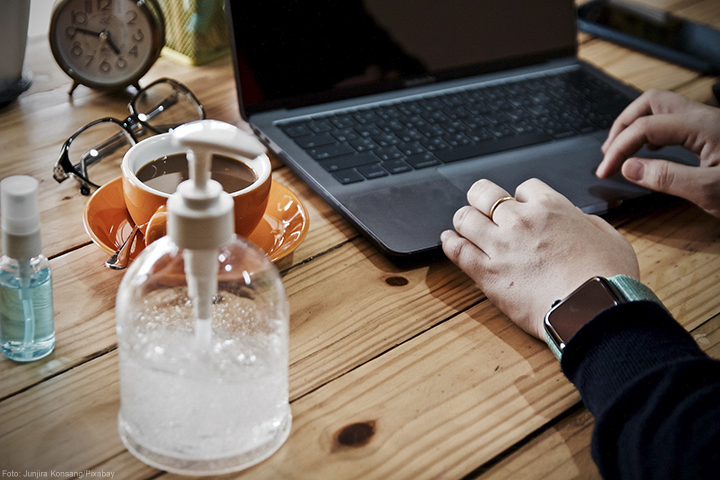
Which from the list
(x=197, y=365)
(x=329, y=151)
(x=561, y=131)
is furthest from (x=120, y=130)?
(x=561, y=131)

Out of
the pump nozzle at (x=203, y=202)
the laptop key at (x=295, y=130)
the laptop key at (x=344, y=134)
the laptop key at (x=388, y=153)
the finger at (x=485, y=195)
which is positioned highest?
the pump nozzle at (x=203, y=202)

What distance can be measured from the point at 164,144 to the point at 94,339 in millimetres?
197

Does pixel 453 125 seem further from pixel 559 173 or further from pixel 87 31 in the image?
pixel 87 31

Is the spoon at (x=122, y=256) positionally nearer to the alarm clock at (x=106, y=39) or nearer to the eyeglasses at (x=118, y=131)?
the eyeglasses at (x=118, y=131)

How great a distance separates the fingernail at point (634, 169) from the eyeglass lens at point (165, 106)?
570 millimetres

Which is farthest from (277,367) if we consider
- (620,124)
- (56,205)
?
(620,124)

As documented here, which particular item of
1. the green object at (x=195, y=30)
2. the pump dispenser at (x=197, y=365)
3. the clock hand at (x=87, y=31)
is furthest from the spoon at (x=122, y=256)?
the green object at (x=195, y=30)

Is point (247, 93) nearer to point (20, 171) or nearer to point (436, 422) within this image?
point (20, 171)

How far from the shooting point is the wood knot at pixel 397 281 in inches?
27.2

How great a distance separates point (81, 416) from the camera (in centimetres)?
53

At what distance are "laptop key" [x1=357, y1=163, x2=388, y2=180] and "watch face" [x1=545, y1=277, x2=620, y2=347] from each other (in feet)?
0.94

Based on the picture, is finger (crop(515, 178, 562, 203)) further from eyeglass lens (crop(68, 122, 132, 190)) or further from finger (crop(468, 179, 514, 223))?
eyeglass lens (crop(68, 122, 132, 190))

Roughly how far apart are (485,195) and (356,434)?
32cm

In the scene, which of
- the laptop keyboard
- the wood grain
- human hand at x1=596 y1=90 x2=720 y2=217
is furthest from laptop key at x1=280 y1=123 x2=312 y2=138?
the wood grain
